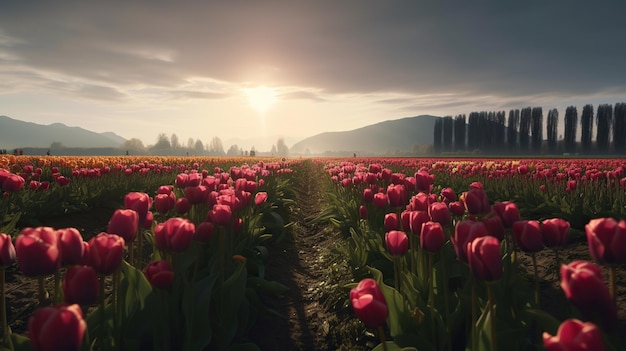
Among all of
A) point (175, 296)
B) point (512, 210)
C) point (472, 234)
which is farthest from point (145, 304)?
point (512, 210)

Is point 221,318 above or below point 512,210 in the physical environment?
below

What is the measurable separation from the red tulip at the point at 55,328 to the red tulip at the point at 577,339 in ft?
5.18

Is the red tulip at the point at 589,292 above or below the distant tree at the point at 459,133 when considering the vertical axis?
below

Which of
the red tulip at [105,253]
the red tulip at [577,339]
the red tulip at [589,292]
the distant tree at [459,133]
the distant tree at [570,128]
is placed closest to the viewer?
the red tulip at [577,339]

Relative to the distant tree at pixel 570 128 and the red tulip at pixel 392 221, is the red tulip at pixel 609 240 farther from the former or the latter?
the distant tree at pixel 570 128

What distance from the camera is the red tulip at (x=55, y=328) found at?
1390 millimetres

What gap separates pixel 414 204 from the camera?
10.9ft

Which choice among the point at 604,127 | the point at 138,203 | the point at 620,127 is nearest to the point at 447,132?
the point at 604,127

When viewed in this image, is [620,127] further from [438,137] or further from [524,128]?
[438,137]

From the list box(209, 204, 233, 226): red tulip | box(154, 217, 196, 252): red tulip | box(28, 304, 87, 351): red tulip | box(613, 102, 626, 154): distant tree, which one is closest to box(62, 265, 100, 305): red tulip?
box(28, 304, 87, 351): red tulip

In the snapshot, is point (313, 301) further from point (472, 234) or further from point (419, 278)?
point (472, 234)

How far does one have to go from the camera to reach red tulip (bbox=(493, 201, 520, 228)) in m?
2.44

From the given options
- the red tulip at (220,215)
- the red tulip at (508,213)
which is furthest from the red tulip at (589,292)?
the red tulip at (220,215)

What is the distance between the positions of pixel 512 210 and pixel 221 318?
212cm
